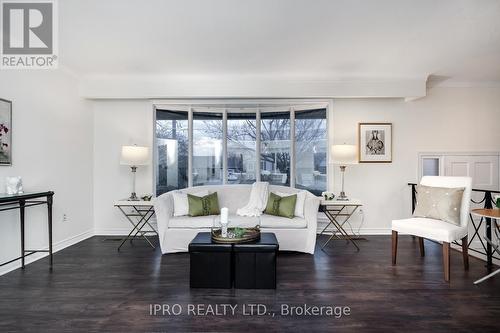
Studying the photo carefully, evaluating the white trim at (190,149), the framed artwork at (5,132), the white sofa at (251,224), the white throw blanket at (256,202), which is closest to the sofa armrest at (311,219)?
the white sofa at (251,224)

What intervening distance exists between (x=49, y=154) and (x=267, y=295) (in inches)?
136

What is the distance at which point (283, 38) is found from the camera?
10.2 ft

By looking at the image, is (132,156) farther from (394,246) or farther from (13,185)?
(394,246)

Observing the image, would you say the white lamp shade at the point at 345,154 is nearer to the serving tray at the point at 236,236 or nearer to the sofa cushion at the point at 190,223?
the serving tray at the point at 236,236

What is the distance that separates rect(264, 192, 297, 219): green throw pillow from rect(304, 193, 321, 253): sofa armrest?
8.5 inches

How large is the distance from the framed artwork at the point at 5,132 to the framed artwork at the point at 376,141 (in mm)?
4968

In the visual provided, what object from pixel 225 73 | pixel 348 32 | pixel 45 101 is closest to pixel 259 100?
pixel 225 73

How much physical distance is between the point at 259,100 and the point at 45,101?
125 inches

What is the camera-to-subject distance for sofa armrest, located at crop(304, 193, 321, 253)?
12.1 feet

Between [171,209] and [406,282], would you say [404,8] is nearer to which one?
[406,282]

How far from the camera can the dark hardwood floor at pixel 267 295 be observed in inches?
81.9

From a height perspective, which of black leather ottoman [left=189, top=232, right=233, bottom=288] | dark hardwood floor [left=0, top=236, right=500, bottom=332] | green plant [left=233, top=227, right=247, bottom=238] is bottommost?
dark hardwood floor [left=0, top=236, right=500, bottom=332]

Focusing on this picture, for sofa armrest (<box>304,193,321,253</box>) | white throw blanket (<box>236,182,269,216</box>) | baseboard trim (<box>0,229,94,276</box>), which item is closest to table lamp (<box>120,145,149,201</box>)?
baseboard trim (<box>0,229,94,276</box>)

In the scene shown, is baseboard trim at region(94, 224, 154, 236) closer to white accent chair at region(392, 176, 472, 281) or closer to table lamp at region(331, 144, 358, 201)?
table lamp at region(331, 144, 358, 201)
